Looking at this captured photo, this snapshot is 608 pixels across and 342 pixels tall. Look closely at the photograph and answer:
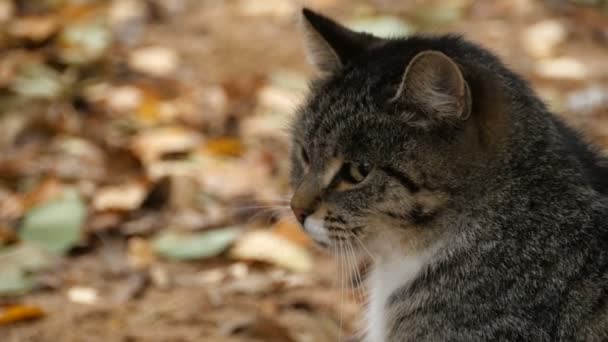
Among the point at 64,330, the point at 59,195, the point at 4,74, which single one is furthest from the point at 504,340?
the point at 4,74

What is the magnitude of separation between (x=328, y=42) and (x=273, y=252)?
1.20 meters

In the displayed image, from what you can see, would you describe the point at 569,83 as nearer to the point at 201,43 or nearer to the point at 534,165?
the point at 201,43

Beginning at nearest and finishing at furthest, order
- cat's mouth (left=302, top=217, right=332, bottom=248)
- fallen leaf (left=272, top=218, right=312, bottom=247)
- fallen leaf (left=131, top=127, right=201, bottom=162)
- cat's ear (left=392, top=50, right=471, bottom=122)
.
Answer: cat's ear (left=392, top=50, right=471, bottom=122) → cat's mouth (left=302, top=217, right=332, bottom=248) → fallen leaf (left=272, top=218, right=312, bottom=247) → fallen leaf (left=131, top=127, right=201, bottom=162)

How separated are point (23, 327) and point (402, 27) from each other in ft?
9.31

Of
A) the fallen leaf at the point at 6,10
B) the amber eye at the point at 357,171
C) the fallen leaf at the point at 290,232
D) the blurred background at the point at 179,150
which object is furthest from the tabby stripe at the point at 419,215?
the fallen leaf at the point at 6,10

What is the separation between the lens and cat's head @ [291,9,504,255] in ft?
7.59

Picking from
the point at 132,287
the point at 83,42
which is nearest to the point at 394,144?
the point at 132,287

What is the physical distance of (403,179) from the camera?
93.1 inches

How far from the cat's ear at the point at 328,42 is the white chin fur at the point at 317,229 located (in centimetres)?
49

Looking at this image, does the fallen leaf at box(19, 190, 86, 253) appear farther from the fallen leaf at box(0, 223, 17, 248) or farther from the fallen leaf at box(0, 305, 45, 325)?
the fallen leaf at box(0, 305, 45, 325)

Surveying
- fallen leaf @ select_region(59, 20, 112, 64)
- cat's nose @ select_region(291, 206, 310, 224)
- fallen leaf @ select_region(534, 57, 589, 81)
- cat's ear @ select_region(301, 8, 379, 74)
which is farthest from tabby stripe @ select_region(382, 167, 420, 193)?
fallen leaf @ select_region(59, 20, 112, 64)

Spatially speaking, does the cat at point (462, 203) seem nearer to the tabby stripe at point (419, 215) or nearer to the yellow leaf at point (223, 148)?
the tabby stripe at point (419, 215)

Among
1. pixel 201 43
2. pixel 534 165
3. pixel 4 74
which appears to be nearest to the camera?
pixel 534 165

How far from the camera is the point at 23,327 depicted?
3.18 m
